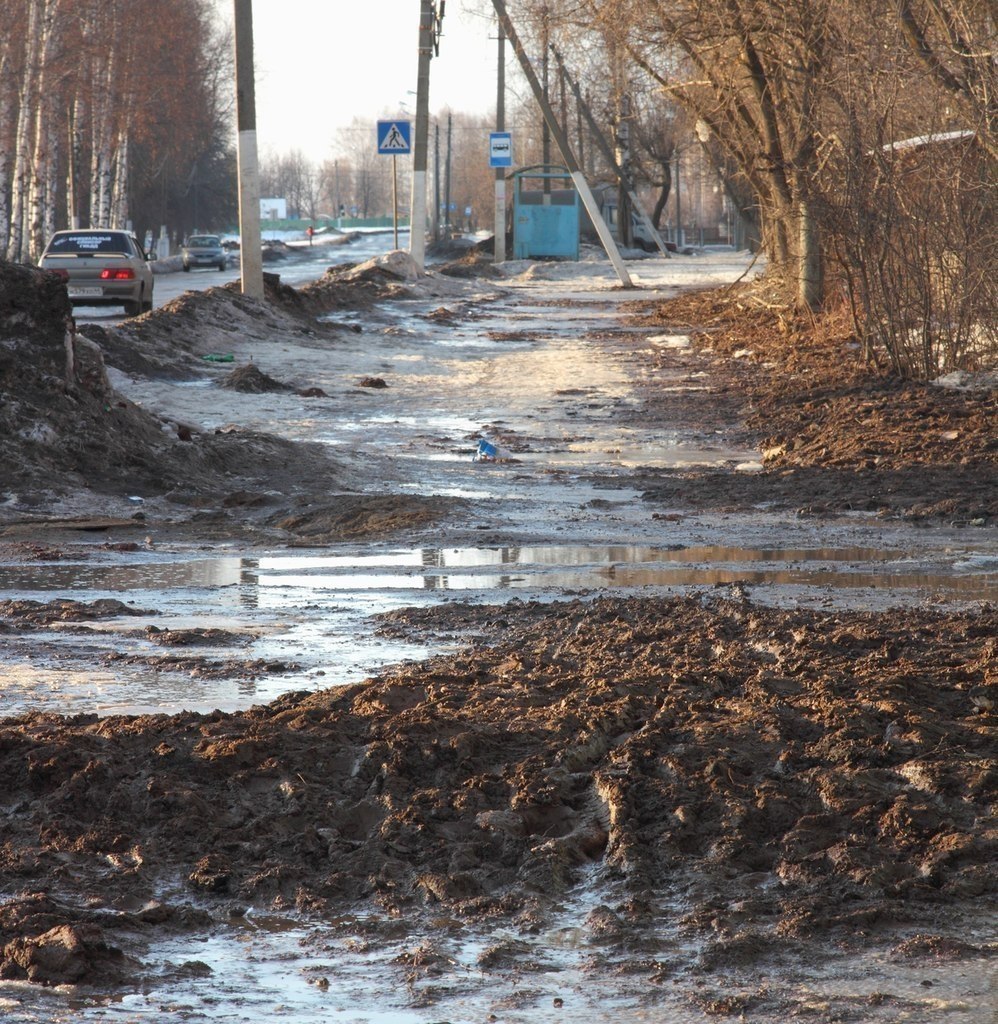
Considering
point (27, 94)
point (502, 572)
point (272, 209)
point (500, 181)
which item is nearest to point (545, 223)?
point (500, 181)

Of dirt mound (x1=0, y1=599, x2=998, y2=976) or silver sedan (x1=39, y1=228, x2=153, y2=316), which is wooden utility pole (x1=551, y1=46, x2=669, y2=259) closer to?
silver sedan (x1=39, y1=228, x2=153, y2=316)

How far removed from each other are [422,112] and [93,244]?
11.1 meters

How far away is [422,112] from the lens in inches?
1342

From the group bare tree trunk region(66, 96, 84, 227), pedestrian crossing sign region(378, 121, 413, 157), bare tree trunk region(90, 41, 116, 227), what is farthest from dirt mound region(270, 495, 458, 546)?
bare tree trunk region(66, 96, 84, 227)

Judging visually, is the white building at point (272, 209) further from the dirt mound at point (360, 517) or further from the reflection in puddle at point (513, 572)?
the reflection in puddle at point (513, 572)

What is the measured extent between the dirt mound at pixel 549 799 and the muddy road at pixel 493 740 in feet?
0.04

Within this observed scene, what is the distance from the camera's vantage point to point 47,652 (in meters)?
5.73

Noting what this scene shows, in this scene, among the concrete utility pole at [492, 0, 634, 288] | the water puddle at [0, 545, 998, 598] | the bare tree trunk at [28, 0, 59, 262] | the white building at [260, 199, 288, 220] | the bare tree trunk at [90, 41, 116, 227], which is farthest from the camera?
the white building at [260, 199, 288, 220]

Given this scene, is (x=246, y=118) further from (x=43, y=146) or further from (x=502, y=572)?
(x=43, y=146)

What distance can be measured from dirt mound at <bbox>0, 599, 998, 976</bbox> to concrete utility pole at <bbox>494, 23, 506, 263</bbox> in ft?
144

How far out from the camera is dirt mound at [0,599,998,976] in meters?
3.54

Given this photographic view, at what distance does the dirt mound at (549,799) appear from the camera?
3537 mm

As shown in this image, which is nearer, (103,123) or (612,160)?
(103,123)

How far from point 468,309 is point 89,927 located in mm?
27371
